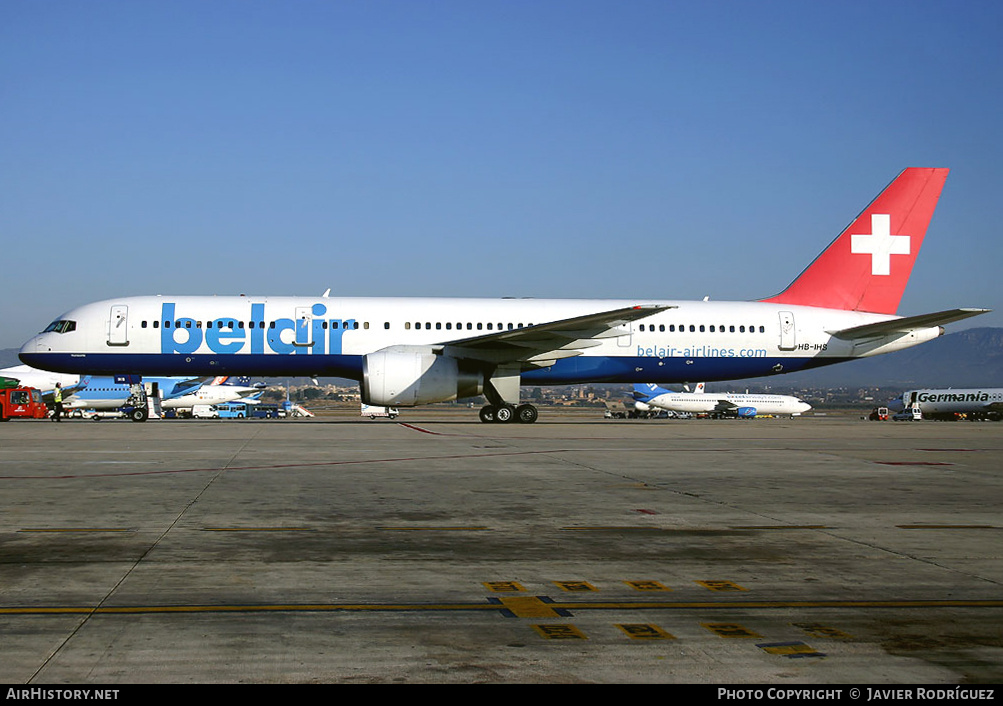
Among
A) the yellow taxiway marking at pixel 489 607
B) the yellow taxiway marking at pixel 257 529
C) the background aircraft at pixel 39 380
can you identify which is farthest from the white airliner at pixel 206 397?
the yellow taxiway marking at pixel 489 607

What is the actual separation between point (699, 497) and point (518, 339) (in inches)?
629

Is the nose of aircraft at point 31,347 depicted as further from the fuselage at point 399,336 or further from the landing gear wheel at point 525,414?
the landing gear wheel at point 525,414

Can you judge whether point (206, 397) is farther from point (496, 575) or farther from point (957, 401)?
point (496, 575)

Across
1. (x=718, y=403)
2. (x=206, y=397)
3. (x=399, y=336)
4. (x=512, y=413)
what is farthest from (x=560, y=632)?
(x=718, y=403)

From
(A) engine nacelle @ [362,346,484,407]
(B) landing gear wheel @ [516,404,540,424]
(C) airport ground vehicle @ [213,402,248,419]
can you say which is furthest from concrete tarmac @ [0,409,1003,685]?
(C) airport ground vehicle @ [213,402,248,419]

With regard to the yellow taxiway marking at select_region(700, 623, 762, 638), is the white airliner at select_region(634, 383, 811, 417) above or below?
below

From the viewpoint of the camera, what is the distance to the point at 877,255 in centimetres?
3033

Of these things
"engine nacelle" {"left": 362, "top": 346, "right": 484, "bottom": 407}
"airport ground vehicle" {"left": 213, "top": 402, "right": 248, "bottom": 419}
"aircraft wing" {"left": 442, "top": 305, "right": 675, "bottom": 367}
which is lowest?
"airport ground vehicle" {"left": 213, "top": 402, "right": 248, "bottom": 419}

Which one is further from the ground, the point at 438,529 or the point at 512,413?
the point at 512,413

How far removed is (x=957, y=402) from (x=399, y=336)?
1878 inches

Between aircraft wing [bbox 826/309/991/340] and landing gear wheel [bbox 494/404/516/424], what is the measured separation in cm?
1127

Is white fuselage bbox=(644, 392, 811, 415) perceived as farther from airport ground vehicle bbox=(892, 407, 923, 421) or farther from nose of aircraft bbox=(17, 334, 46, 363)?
nose of aircraft bbox=(17, 334, 46, 363)

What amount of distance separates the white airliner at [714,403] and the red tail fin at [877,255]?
165ft

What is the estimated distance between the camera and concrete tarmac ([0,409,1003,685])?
411 cm
